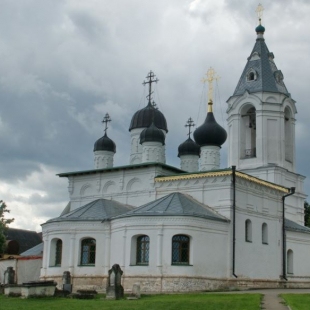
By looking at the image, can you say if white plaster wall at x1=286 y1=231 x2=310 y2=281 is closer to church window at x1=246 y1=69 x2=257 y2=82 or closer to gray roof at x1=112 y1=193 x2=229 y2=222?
gray roof at x1=112 y1=193 x2=229 y2=222

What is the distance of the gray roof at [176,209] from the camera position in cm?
2741

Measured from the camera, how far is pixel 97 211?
30344 millimetres

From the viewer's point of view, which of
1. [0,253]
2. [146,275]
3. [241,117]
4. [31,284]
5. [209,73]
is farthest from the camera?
[0,253]

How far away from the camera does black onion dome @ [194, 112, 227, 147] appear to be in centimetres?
3491

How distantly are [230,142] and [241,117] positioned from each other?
1792 mm

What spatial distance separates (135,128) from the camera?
3800 cm

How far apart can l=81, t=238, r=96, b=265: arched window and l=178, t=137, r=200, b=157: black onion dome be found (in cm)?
1128

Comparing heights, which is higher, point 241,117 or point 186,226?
point 241,117

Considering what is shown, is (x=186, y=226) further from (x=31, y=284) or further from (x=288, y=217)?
(x=288, y=217)

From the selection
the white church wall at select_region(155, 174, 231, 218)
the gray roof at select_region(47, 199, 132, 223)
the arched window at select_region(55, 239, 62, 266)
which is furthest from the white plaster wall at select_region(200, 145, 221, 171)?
the arched window at select_region(55, 239, 62, 266)

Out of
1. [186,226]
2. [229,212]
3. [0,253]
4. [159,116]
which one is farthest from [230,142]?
[0,253]

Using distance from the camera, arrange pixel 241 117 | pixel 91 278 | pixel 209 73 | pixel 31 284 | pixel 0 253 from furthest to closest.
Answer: pixel 0 253 → pixel 241 117 → pixel 209 73 → pixel 91 278 → pixel 31 284

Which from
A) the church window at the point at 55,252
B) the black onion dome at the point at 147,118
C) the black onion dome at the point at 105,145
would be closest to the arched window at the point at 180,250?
the church window at the point at 55,252

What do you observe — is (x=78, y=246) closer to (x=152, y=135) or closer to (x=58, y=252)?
(x=58, y=252)
